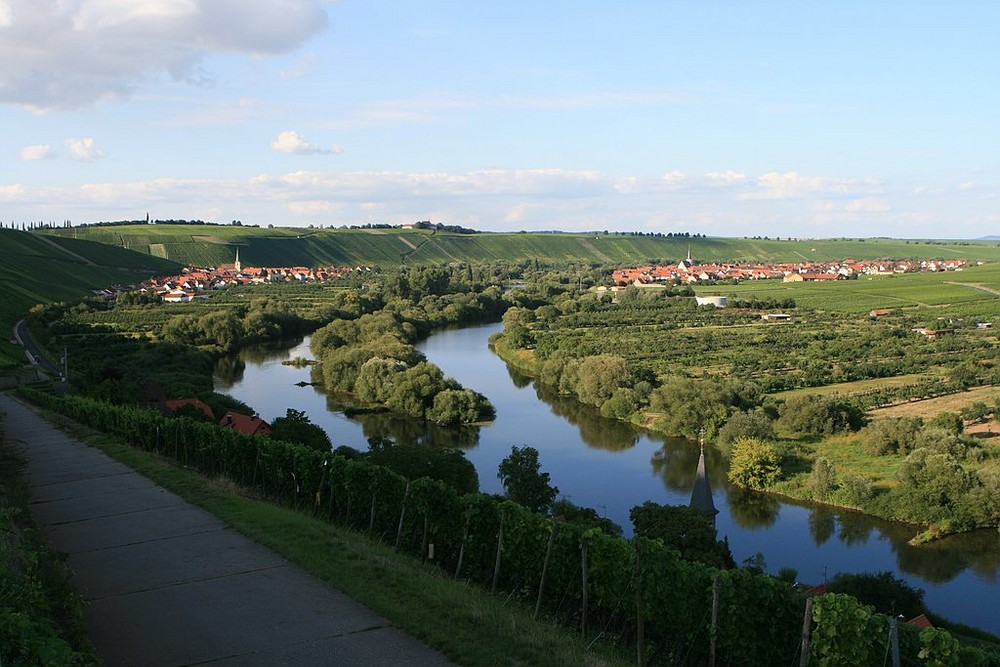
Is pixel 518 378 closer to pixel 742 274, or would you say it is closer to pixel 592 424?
pixel 592 424

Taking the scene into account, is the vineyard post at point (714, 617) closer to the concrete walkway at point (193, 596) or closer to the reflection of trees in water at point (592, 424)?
the concrete walkway at point (193, 596)

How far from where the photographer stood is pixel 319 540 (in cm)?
1386

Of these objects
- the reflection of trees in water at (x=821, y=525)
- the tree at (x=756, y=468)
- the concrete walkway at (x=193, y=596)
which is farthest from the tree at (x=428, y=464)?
the tree at (x=756, y=468)

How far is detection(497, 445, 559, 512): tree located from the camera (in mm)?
28375

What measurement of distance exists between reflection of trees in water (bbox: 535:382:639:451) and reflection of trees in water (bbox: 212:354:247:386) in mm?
21656

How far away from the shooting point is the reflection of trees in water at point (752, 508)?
31.5 m

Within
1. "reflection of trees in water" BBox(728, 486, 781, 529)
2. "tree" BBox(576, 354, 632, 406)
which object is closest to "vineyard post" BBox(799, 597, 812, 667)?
"reflection of trees in water" BBox(728, 486, 781, 529)

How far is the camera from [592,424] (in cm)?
4791

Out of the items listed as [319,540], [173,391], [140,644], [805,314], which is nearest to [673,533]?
[319,540]

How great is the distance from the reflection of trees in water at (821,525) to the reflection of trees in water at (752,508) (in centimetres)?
135

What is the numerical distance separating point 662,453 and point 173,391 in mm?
25009

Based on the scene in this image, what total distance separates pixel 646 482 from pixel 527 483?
8972mm

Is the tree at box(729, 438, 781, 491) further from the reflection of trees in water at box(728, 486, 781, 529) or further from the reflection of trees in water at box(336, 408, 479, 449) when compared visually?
the reflection of trees in water at box(336, 408, 479, 449)

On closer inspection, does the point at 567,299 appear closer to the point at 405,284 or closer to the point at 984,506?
the point at 405,284
